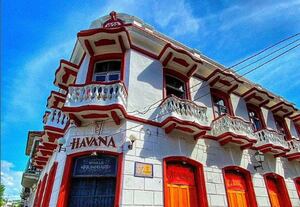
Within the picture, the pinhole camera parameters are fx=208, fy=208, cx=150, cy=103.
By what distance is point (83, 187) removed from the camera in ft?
21.6

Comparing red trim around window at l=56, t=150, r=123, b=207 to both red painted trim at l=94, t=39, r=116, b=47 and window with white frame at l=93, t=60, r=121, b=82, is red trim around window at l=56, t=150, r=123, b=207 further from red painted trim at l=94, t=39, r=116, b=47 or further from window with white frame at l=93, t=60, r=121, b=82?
red painted trim at l=94, t=39, r=116, b=47

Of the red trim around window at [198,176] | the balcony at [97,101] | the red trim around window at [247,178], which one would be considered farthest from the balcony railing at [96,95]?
the red trim around window at [247,178]

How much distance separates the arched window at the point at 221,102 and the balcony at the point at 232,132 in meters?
1.42

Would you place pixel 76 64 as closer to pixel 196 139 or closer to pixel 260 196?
pixel 196 139

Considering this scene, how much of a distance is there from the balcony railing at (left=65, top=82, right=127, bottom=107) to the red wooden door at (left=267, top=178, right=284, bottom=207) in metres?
8.38

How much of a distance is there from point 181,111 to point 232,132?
268 cm

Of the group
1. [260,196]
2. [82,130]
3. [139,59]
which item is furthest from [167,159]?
[260,196]

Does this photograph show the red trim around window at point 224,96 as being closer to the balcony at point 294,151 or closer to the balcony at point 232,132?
the balcony at point 232,132

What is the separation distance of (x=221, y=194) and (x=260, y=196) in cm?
248

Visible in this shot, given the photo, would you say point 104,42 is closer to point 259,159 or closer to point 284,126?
point 259,159

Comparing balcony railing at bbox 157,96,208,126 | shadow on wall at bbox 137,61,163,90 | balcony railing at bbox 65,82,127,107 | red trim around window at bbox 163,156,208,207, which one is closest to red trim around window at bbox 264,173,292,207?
red trim around window at bbox 163,156,208,207

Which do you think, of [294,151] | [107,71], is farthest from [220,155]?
[107,71]

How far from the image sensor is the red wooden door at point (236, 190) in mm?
8397

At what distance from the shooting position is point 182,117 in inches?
307
